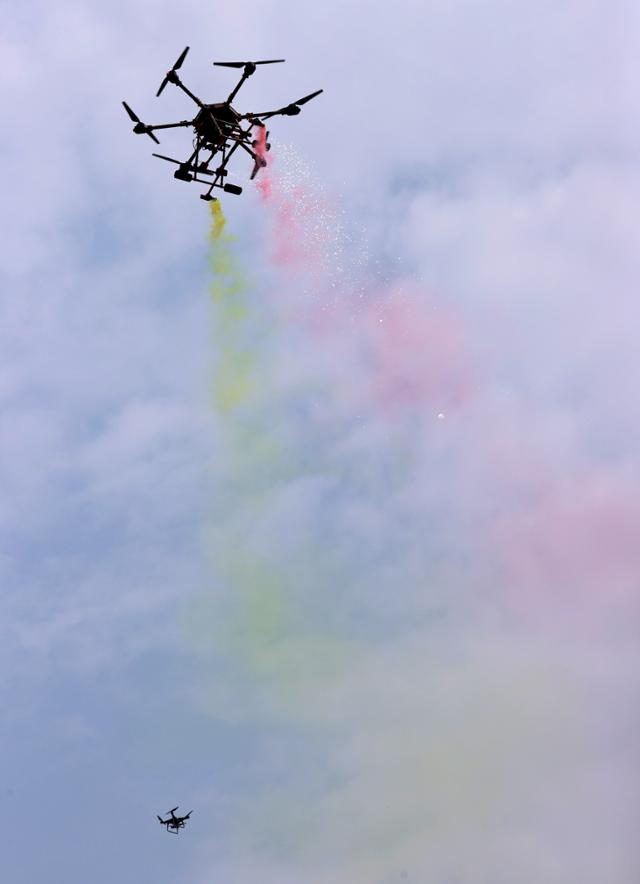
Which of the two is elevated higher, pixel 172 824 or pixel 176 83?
pixel 176 83

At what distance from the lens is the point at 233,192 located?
7219 cm

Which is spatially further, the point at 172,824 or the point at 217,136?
the point at 172,824

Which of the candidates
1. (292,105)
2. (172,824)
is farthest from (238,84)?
(172,824)

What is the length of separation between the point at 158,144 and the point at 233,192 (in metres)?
4.97

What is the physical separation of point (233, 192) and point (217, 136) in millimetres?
3299

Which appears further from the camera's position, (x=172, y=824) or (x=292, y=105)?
(x=172, y=824)

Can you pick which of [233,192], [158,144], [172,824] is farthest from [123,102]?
[172,824]

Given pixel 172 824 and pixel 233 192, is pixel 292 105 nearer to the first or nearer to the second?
pixel 233 192

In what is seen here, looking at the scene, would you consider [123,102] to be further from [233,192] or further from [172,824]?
[172,824]

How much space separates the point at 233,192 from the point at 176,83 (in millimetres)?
6995

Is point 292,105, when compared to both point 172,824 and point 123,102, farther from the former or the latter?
point 172,824

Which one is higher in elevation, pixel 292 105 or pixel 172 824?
pixel 292 105

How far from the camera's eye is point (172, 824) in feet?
417

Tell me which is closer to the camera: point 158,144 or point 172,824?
point 158,144
